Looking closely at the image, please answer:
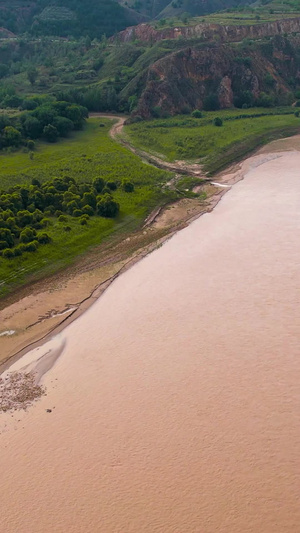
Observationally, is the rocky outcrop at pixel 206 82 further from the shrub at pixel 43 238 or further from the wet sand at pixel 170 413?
the wet sand at pixel 170 413

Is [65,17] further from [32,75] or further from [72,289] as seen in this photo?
[72,289]

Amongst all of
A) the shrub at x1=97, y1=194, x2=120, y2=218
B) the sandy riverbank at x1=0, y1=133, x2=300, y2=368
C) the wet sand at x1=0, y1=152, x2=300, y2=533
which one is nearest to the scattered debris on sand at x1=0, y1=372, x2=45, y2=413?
the wet sand at x1=0, y1=152, x2=300, y2=533

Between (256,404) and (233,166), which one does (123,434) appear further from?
(233,166)

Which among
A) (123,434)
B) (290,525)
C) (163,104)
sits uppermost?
(163,104)

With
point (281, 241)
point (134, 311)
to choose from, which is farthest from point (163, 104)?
point (134, 311)

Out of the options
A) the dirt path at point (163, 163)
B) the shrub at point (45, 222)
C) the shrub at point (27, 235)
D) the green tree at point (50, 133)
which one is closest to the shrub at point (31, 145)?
the green tree at point (50, 133)

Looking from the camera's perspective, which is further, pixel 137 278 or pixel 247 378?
pixel 137 278
